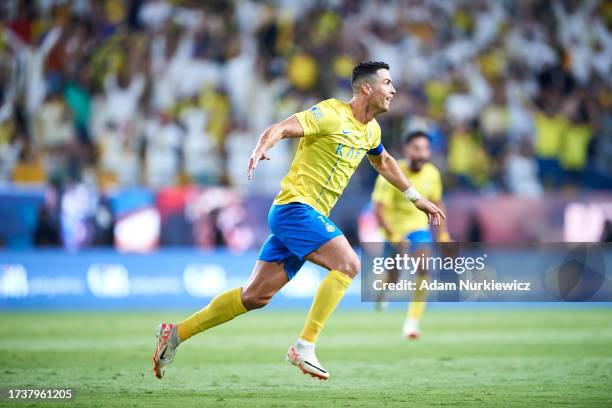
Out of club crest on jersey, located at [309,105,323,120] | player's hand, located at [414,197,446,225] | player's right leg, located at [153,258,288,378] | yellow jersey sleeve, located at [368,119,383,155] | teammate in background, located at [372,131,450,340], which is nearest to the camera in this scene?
club crest on jersey, located at [309,105,323,120]

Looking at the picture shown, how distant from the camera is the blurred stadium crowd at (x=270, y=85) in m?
19.0

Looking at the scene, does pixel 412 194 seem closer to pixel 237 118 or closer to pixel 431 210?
pixel 431 210

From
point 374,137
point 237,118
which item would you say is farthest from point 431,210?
point 237,118

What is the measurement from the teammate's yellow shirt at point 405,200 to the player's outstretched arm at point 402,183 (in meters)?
4.32

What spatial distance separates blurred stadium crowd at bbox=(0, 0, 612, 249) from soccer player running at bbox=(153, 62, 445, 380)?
10362 millimetres

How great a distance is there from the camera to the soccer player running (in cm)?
776

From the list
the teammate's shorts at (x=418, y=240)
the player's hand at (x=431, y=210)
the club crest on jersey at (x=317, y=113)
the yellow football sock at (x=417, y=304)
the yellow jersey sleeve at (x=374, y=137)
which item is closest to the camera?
the club crest on jersey at (x=317, y=113)

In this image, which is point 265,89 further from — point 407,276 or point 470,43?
point 407,276

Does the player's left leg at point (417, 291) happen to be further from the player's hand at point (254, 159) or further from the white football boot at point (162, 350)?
the player's hand at point (254, 159)

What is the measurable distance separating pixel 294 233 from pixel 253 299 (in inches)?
26.7

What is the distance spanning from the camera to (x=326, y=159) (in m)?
8.11

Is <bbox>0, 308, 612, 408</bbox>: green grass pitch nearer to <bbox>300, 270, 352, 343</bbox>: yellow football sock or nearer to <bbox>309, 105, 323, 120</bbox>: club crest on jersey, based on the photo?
<bbox>300, 270, 352, 343</bbox>: yellow football sock

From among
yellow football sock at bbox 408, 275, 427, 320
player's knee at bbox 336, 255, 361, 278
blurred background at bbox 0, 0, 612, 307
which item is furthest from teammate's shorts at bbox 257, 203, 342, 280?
blurred background at bbox 0, 0, 612, 307

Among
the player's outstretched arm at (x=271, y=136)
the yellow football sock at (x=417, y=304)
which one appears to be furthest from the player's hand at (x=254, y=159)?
the yellow football sock at (x=417, y=304)
